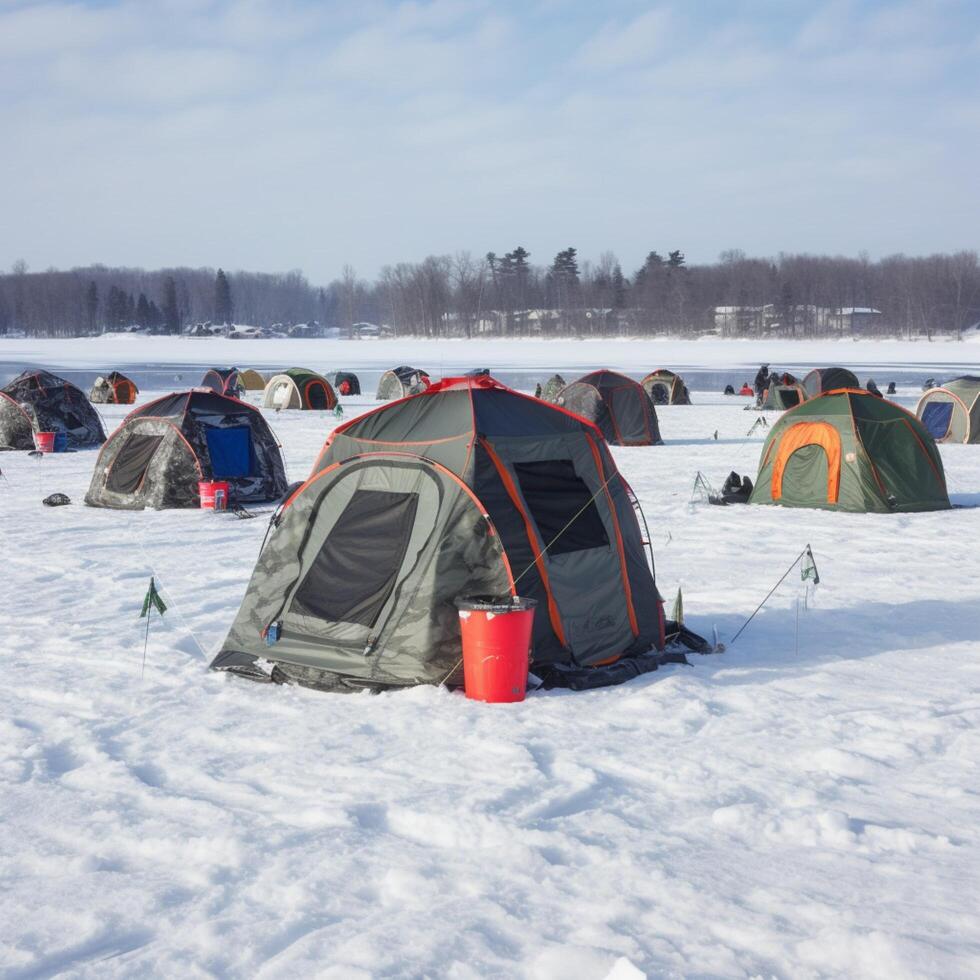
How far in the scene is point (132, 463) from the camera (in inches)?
641

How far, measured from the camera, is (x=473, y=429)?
786 cm

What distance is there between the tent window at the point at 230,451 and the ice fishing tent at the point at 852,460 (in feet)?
25.9

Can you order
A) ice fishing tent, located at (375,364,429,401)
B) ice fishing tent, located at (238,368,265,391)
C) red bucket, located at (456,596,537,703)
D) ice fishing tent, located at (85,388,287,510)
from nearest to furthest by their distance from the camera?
red bucket, located at (456,596,537,703)
ice fishing tent, located at (85,388,287,510)
ice fishing tent, located at (375,364,429,401)
ice fishing tent, located at (238,368,265,391)

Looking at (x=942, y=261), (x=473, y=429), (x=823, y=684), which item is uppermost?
(x=942, y=261)

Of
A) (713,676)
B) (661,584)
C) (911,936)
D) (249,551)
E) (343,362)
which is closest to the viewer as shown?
(911,936)

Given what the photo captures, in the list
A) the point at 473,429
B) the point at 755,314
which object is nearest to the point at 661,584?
the point at 473,429

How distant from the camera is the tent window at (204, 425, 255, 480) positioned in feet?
53.4

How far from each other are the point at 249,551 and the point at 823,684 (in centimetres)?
732

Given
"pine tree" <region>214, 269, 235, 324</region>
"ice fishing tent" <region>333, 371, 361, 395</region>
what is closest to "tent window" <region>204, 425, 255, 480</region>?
"ice fishing tent" <region>333, 371, 361, 395</region>

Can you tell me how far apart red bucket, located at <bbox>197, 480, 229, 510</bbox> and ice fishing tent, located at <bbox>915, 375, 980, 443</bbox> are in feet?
57.0

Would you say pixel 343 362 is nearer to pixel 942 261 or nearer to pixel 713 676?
pixel 713 676

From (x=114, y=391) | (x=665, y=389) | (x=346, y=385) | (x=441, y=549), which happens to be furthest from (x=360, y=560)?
(x=346, y=385)

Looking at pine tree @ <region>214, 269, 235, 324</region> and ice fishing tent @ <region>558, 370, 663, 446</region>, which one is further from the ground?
pine tree @ <region>214, 269, 235, 324</region>

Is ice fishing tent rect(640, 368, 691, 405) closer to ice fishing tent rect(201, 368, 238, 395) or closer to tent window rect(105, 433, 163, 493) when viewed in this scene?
ice fishing tent rect(201, 368, 238, 395)
